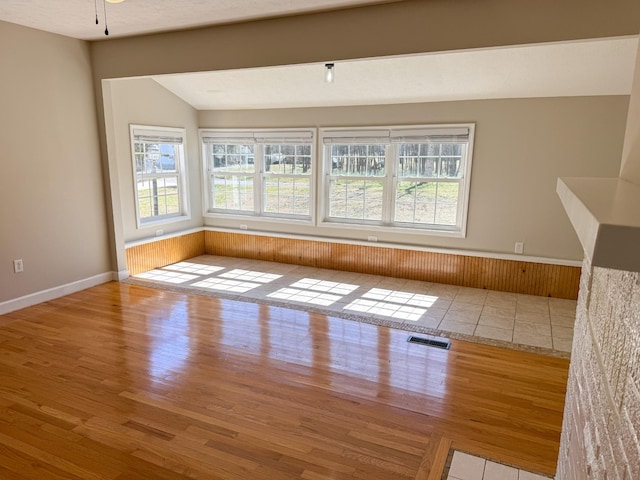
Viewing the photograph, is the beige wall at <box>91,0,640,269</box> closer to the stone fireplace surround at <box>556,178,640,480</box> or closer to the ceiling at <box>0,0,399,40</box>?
the ceiling at <box>0,0,399,40</box>

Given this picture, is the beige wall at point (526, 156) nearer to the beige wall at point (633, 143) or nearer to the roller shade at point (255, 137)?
the roller shade at point (255, 137)

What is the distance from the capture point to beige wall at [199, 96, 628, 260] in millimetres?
4195

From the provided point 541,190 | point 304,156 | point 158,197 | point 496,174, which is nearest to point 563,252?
point 541,190

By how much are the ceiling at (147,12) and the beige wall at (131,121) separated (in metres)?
0.98

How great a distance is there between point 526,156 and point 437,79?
50.2 inches

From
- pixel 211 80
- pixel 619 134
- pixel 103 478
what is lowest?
pixel 103 478

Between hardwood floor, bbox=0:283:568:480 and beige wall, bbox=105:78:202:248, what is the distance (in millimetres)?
1657

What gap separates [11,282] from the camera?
3895 mm

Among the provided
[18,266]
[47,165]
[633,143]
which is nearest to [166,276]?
[18,266]

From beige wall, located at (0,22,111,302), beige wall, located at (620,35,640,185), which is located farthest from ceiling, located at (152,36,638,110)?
beige wall, located at (620,35,640,185)

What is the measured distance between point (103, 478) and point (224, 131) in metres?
4.82

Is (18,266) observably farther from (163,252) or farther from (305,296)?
(305,296)

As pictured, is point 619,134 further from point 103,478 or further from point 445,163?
point 103,478

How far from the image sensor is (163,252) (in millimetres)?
5555
